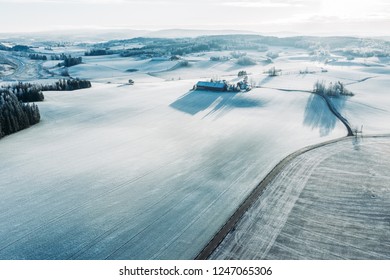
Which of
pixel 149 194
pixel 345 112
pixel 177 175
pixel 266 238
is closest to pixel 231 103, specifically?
pixel 345 112

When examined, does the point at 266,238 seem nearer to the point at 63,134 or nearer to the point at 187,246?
the point at 187,246

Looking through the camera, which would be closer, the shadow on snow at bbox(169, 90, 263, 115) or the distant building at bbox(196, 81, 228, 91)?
the shadow on snow at bbox(169, 90, 263, 115)

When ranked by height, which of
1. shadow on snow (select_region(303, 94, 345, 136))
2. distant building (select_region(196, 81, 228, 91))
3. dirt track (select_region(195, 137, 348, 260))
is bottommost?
shadow on snow (select_region(303, 94, 345, 136))

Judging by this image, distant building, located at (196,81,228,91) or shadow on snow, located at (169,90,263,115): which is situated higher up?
distant building, located at (196,81,228,91)

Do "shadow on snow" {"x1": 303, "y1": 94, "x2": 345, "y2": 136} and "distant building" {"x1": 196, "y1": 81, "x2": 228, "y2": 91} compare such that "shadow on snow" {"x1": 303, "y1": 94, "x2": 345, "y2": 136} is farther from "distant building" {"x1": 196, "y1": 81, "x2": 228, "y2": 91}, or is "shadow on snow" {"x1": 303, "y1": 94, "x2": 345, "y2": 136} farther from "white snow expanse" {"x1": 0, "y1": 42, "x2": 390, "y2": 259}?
"distant building" {"x1": 196, "y1": 81, "x2": 228, "y2": 91}

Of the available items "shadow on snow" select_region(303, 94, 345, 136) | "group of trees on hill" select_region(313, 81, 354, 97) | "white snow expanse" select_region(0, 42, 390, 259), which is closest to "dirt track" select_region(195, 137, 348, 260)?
"white snow expanse" select_region(0, 42, 390, 259)

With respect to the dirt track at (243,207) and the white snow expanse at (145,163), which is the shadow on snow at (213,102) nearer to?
the white snow expanse at (145,163)

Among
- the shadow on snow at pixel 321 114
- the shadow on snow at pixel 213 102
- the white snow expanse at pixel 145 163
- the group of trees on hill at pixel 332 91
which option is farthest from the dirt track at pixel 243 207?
the group of trees on hill at pixel 332 91

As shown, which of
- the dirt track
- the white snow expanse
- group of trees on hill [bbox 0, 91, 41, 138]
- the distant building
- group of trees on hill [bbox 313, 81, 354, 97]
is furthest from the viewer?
the distant building
